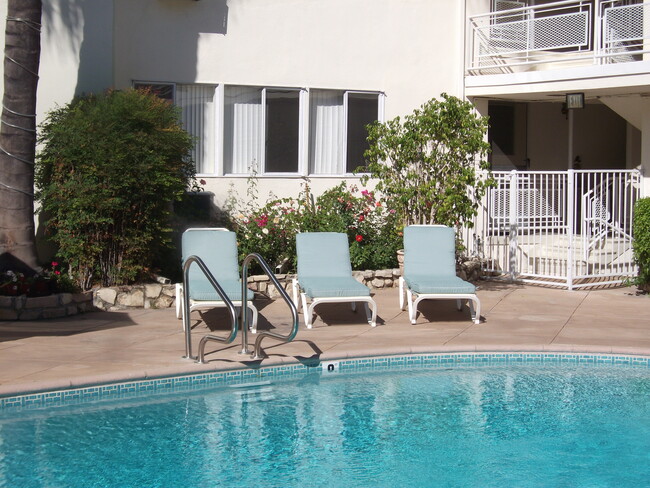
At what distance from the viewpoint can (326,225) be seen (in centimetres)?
1504

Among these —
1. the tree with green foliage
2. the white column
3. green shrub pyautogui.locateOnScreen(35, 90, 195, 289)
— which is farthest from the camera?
the white column

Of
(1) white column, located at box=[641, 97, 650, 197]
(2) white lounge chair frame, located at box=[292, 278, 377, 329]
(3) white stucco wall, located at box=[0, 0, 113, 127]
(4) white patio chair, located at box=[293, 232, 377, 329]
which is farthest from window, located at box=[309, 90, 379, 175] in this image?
(1) white column, located at box=[641, 97, 650, 197]

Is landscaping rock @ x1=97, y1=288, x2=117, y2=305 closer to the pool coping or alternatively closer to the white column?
the pool coping

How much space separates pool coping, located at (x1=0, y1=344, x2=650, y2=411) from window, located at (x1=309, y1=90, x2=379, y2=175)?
6.73 meters

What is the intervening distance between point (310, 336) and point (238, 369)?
1.88 metres

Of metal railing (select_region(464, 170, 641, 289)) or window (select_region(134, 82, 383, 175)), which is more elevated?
window (select_region(134, 82, 383, 175))

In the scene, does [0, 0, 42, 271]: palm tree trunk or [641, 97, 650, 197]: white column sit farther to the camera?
[641, 97, 650, 197]: white column

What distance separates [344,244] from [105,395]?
508 cm

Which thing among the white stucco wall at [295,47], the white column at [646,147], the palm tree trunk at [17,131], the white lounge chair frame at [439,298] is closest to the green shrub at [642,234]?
the white column at [646,147]

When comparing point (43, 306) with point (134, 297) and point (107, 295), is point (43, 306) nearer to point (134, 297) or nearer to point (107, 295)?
point (107, 295)

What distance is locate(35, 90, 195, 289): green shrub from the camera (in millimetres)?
12367

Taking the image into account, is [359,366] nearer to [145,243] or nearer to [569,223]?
[145,243]

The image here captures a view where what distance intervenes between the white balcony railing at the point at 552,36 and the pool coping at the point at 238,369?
6.82 meters

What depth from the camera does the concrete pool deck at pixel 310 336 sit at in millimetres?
9328
